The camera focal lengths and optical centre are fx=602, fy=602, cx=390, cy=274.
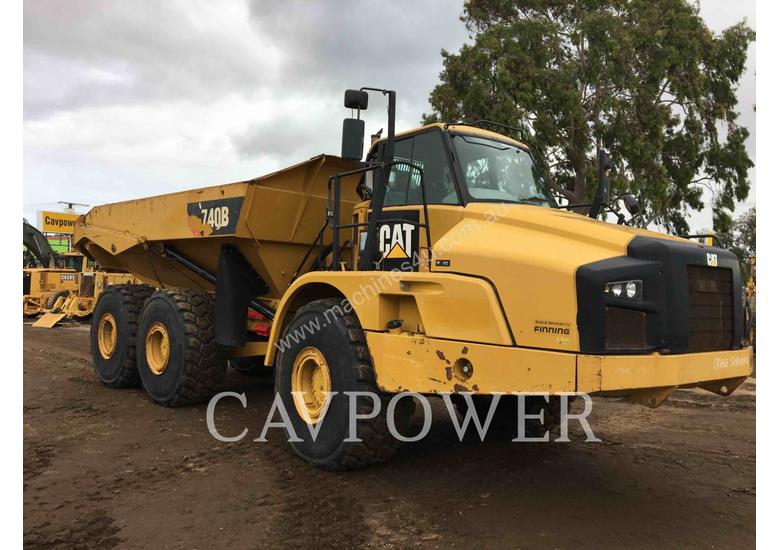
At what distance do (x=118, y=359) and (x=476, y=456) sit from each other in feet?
16.4

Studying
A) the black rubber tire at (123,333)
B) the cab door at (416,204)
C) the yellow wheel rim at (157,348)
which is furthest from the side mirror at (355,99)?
the black rubber tire at (123,333)

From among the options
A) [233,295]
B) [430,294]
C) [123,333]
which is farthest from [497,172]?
[123,333]

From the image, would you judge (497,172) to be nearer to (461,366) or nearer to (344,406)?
(461,366)

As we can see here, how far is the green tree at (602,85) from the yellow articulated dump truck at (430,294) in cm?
1157

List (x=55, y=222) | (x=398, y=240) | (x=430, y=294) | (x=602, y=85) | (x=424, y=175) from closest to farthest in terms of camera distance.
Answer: (x=430, y=294)
(x=398, y=240)
(x=424, y=175)
(x=602, y=85)
(x=55, y=222)

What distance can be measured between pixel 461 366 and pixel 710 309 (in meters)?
1.64

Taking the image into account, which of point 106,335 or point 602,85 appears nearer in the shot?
point 106,335

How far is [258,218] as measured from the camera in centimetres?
618

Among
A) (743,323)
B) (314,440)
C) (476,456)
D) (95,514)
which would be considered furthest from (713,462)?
(95,514)

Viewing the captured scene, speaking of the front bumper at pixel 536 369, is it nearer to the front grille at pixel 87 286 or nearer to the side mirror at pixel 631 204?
the side mirror at pixel 631 204

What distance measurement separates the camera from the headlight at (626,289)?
340cm

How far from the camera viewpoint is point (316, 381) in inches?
194

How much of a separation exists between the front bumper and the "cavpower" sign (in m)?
46.5

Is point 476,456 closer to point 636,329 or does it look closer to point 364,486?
point 364,486
